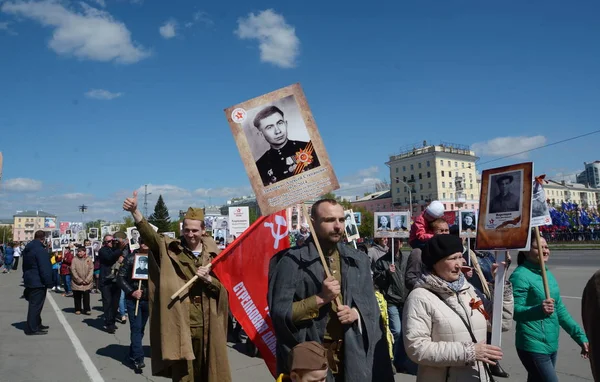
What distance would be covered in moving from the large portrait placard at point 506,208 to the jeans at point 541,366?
139cm

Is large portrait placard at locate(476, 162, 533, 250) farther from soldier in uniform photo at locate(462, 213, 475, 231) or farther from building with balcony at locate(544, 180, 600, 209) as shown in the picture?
building with balcony at locate(544, 180, 600, 209)

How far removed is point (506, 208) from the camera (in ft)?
10.8

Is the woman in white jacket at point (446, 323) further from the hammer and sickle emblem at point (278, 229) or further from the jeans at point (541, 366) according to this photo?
the hammer and sickle emblem at point (278, 229)

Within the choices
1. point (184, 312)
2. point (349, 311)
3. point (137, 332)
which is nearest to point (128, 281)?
point (137, 332)

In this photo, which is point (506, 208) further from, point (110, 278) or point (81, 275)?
point (81, 275)

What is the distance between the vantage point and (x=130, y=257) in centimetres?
855

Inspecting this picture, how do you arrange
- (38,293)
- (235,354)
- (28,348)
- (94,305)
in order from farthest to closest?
(94,305), (38,293), (28,348), (235,354)

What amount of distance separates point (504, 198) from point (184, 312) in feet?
9.36

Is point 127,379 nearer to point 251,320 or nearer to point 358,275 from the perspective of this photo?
point 251,320

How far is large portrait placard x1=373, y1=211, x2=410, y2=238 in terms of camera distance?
919cm

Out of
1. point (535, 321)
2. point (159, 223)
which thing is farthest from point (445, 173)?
point (535, 321)

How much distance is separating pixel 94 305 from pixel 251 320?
12495 millimetres

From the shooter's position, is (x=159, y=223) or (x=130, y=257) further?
(x=159, y=223)

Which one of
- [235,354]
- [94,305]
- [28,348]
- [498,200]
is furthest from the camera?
[94,305]
